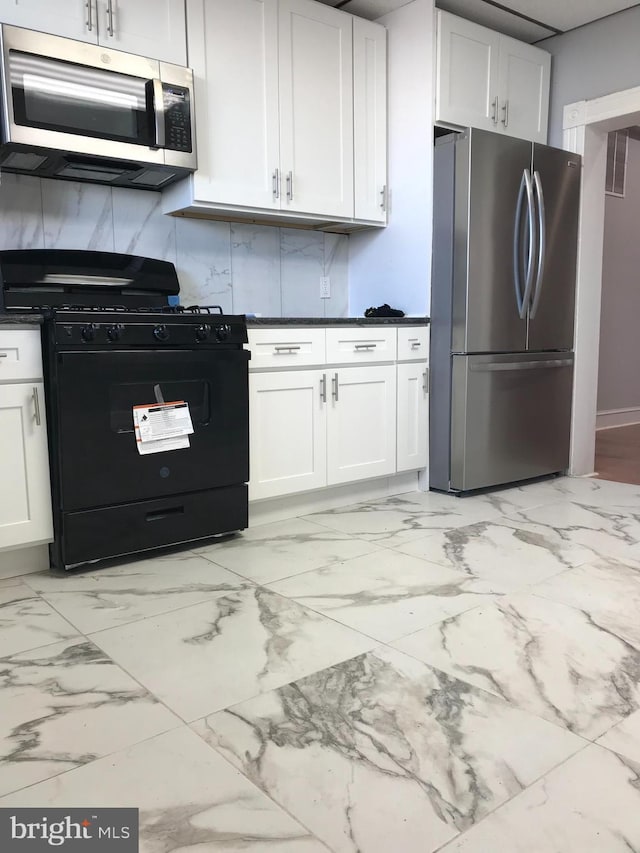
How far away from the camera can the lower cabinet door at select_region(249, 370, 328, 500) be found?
2863 mm

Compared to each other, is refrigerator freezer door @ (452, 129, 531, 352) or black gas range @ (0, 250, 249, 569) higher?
refrigerator freezer door @ (452, 129, 531, 352)

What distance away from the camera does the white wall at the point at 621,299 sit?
5699 millimetres

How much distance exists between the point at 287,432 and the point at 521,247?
152cm

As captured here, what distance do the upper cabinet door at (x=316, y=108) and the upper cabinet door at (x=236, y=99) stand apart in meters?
0.07

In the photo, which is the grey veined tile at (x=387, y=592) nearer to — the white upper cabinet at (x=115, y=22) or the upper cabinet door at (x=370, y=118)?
the upper cabinet door at (x=370, y=118)

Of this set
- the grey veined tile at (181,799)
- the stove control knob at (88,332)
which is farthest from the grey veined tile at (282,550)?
the grey veined tile at (181,799)

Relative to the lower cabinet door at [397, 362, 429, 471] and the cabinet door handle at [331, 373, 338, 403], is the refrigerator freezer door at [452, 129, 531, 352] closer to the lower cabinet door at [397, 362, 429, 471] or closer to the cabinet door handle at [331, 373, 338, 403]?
the lower cabinet door at [397, 362, 429, 471]

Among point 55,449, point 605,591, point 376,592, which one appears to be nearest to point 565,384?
point 605,591

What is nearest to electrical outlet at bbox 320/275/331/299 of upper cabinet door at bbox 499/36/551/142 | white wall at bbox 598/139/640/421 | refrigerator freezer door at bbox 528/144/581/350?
refrigerator freezer door at bbox 528/144/581/350

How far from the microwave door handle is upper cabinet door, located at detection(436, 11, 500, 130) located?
4.49ft

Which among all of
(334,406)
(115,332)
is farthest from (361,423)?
(115,332)

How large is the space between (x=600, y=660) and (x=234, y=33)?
2.73 meters

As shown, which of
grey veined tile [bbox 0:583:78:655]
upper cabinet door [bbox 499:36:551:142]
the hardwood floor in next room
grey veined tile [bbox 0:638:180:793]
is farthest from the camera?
the hardwood floor in next room

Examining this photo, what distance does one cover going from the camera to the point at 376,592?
85.8 inches
